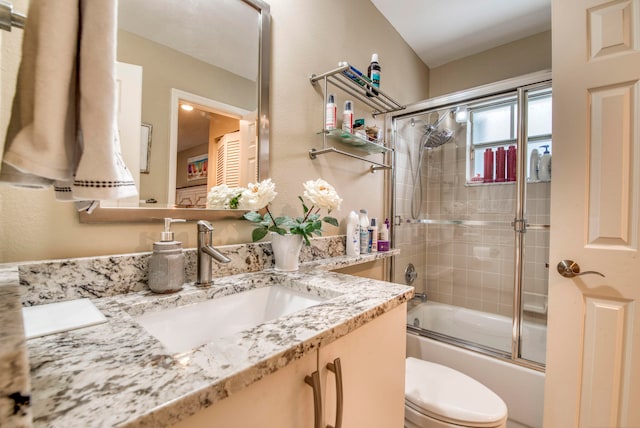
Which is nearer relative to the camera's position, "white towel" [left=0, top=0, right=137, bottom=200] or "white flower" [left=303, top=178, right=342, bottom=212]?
"white towel" [left=0, top=0, right=137, bottom=200]

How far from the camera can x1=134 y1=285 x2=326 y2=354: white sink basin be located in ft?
2.15

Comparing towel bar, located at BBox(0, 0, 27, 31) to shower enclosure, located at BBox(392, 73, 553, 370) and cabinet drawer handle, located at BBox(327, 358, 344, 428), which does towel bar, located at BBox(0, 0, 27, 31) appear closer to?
cabinet drawer handle, located at BBox(327, 358, 344, 428)

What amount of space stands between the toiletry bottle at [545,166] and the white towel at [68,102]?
6.53 ft

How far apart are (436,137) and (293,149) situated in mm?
1350

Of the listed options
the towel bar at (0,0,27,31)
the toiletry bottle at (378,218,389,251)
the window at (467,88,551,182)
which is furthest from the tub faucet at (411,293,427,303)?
the towel bar at (0,0,27,31)

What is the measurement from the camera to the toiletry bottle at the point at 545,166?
5.24 feet

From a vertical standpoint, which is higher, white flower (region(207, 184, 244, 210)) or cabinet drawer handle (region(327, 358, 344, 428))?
white flower (region(207, 184, 244, 210))

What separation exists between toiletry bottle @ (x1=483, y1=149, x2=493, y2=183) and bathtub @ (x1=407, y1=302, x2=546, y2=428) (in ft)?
3.15

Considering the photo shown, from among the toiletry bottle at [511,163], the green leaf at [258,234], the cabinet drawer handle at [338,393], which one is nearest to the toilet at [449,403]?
the cabinet drawer handle at [338,393]

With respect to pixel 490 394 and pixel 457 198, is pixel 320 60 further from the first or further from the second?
pixel 490 394

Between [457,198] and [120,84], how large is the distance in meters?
2.07

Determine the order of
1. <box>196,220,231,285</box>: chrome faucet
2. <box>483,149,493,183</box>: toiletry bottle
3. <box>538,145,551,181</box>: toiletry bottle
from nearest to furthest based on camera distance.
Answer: <box>196,220,231,285</box>: chrome faucet < <box>538,145,551,181</box>: toiletry bottle < <box>483,149,493,183</box>: toiletry bottle

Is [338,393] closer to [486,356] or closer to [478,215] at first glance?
[486,356]

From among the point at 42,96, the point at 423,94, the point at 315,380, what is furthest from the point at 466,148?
the point at 42,96
